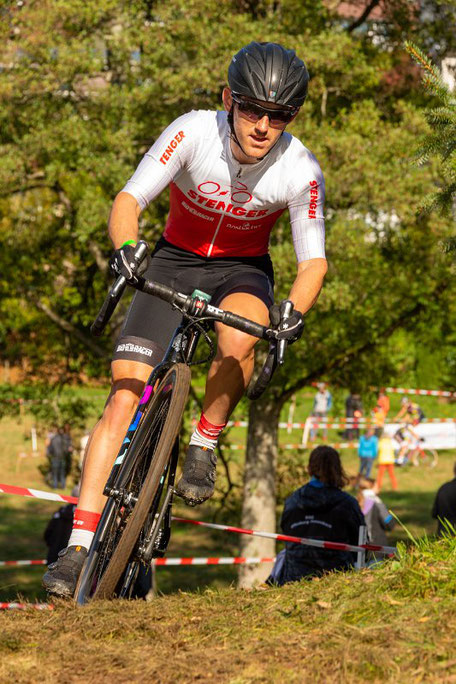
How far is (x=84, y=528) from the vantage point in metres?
4.94

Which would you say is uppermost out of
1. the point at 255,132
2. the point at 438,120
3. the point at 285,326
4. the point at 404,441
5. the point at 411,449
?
the point at 404,441

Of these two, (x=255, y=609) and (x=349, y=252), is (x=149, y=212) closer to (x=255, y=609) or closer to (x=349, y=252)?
(x=349, y=252)

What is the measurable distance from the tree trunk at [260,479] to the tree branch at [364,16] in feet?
Result: 22.0

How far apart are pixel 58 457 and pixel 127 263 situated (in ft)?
61.5

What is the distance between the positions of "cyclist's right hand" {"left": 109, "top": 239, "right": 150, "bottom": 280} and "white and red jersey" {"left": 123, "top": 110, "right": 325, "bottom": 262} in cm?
60

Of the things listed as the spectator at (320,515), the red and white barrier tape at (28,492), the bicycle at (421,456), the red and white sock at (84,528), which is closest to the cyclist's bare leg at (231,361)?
the red and white sock at (84,528)

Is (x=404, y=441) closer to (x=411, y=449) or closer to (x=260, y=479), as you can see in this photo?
(x=411, y=449)

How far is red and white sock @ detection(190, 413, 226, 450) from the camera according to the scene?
5051 millimetres

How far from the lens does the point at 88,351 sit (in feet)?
63.4

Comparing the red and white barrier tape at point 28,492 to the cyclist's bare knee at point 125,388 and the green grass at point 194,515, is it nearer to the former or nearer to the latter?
the cyclist's bare knee at point 125,388

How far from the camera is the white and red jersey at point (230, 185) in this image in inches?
202

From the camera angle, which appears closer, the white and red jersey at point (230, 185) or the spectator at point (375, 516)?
the white and red jersey at point (230, 185)

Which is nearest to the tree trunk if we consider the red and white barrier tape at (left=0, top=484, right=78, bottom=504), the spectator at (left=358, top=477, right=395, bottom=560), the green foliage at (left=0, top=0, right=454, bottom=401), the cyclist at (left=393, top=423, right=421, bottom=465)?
the green foliage at (left=0, top=0, right=454, bottom=401)

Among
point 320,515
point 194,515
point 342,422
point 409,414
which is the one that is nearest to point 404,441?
point 409,414
